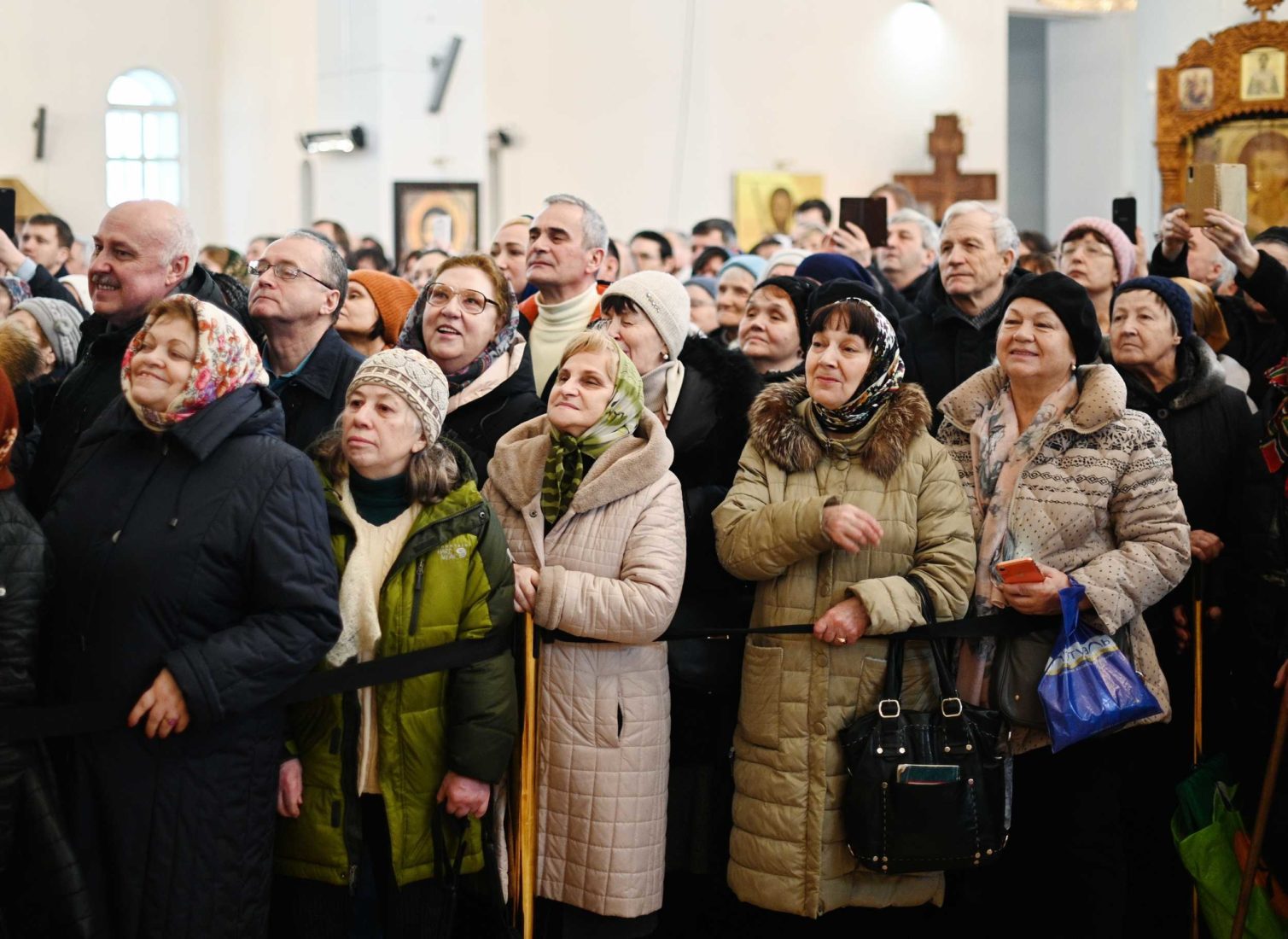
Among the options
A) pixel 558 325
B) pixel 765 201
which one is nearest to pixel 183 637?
pixel 558 325

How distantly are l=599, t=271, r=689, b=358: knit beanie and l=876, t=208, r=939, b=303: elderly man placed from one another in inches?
123

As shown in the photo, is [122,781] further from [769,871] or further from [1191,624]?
[1191,624]

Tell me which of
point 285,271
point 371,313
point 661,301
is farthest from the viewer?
point 371,313

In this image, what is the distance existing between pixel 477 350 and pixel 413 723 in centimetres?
142

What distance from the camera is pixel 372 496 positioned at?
3580 mm

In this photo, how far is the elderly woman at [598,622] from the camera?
3.75m

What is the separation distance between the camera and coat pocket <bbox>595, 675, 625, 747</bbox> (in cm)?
379

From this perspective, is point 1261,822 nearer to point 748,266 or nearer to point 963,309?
point 963,309

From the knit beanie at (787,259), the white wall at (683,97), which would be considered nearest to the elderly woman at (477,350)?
the knit beanie at (787,259)

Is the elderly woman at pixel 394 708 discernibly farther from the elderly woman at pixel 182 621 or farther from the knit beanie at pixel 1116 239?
the knit beanie at pixel 1116 239

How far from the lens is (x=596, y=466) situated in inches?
151

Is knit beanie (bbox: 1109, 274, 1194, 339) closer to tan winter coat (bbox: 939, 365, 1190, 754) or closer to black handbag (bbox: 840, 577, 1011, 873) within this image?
tan winter coat (bbox: 939, 365, 1190, 754)

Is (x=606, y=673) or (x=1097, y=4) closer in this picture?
(x=606, y=673)

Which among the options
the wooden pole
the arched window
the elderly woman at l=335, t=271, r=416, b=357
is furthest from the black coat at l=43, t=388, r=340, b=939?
the arched window
